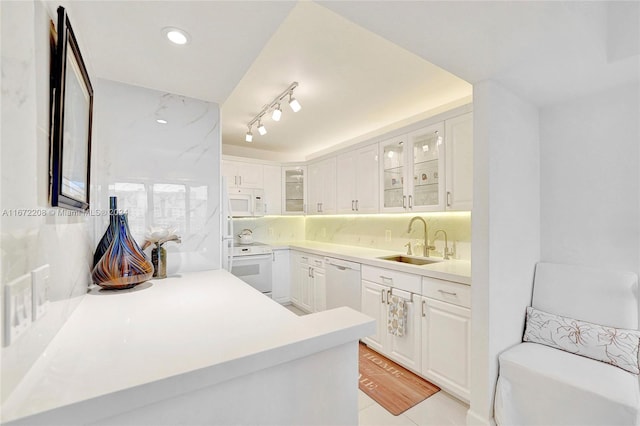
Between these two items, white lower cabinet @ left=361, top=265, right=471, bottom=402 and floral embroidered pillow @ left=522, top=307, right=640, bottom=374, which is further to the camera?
white lower cabinet @ left=361, top=265, right=471, bottom=402

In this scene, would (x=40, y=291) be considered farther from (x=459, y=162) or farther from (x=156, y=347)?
(x=459, y=162)

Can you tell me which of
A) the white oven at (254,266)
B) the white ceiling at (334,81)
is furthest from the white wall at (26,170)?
the white oven at (254,266)

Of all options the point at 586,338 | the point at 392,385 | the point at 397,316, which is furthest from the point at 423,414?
the point at 586,338

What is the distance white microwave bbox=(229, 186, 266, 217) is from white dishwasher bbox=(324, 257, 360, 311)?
4.45ft

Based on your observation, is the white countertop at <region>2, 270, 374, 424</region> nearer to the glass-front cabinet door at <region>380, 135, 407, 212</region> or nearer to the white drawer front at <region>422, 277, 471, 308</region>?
the white drawer front at <region>422, 277, 471, 308</region>

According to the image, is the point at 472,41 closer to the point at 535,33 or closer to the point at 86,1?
the point at 535,33

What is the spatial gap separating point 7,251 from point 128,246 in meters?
0.94

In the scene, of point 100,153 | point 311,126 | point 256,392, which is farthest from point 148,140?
point 311,126

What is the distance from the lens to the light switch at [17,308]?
531 mm

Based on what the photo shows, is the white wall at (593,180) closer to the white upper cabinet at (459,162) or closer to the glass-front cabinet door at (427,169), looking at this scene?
the white upper cabinet at (459,162)

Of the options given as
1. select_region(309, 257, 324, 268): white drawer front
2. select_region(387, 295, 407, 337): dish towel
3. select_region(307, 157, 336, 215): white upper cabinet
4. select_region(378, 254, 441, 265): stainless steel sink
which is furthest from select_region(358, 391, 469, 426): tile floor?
select_region(307, 157, 336, 215): white upper cabinet

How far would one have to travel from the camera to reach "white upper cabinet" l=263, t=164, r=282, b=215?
13.8 ft

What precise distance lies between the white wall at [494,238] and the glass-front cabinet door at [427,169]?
62cm

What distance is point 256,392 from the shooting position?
2.60 ft
